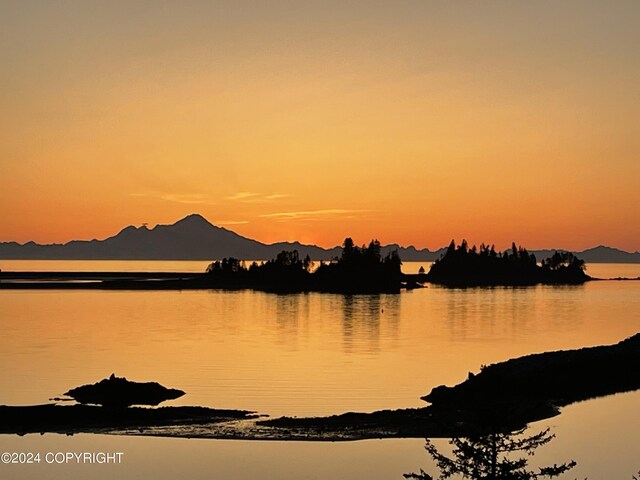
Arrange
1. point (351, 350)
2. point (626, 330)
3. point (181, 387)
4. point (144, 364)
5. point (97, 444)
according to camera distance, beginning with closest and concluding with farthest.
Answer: point (97, 444) → point (181, 387) → point (144, 364) → point (351, 350) → point (626, 330)

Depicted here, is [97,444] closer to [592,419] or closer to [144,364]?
[592,419]

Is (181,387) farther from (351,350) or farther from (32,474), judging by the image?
(351,350)

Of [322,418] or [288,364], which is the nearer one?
[322,418]

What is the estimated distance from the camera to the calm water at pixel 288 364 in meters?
36.8

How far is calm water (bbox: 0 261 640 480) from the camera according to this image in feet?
121

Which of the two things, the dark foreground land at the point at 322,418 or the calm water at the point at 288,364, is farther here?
the dark foreground land at the point at 322,418

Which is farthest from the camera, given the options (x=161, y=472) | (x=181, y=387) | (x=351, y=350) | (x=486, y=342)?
(x=486, y=342)

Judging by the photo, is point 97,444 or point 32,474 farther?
point 97,444

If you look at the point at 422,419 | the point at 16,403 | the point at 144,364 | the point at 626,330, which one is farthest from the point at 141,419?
the point at 626,330

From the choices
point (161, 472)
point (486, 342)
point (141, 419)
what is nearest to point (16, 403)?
point (141, 419)

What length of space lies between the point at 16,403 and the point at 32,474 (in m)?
15.5

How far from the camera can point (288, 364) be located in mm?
71000

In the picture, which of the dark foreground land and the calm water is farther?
the dark foreground land

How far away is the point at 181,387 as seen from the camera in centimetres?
5738
